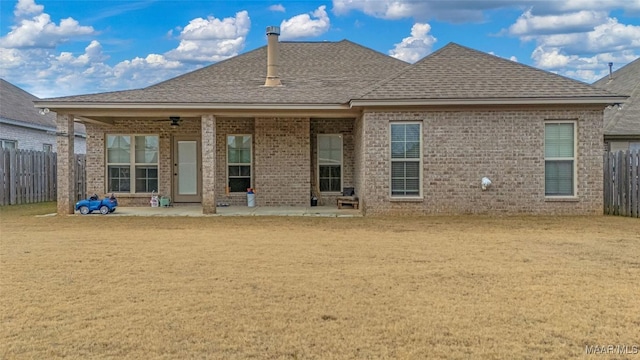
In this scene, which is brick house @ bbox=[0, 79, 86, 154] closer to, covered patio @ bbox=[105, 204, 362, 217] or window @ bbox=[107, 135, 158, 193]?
window @ bbox=[107, 135, 158, 193]

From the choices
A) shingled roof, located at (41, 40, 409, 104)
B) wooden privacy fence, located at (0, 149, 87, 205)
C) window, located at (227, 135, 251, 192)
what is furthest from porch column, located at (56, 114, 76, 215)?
window, located at (227, 135, 251, 192)

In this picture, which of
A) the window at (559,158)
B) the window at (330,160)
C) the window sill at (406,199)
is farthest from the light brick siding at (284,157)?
the window at (559,158)

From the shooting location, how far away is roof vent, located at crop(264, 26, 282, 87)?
1638cm

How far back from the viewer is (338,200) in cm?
1579

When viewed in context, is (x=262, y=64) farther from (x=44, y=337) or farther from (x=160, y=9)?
(x=44, y=337)

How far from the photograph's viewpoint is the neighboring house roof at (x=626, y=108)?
17969mm

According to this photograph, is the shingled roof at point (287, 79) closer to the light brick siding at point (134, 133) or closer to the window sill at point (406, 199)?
the light brick siding at point (134, 133)

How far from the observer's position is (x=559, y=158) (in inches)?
529

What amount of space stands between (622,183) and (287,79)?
960 cm

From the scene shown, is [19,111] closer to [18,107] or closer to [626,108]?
[18,107]

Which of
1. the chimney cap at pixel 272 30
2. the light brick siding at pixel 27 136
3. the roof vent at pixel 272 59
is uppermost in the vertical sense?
the chimney cap at pixel 272 30

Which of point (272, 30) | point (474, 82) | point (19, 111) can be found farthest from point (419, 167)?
point (19, 111)

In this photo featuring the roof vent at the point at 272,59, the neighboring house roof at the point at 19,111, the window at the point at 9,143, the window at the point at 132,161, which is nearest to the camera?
the roof vent at the point at 272,59

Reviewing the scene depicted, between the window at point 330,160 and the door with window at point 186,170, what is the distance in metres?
3.74
